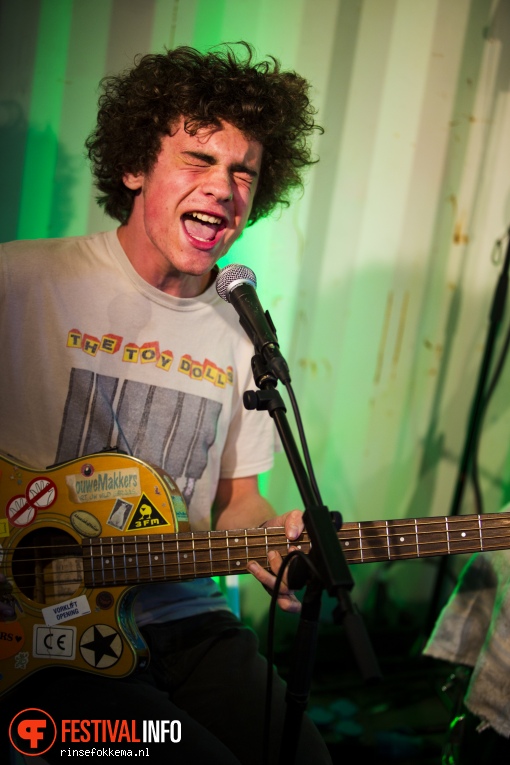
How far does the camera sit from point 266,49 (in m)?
2.46

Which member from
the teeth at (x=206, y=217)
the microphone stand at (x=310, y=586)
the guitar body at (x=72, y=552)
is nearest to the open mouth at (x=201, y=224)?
the teeth at (x=206, y=217)

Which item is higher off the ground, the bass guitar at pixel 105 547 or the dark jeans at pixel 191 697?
the bass guitar at pixel 105 547

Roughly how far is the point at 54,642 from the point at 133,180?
4.45 ft

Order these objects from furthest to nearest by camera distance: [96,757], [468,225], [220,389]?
[468,225] → [220,389] → [96,757]

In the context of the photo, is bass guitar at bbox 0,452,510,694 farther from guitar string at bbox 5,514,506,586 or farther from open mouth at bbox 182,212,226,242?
open mouth at bbox 182,212,226,242

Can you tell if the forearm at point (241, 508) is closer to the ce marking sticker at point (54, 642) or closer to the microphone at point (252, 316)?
the ce marking sticker at point (54, 642)

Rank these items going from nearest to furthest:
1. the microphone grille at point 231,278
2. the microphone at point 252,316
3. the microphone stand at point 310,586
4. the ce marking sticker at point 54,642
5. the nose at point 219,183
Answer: the microphone stand at point 310,586 < the microphone at point 252,316 < the microphone grille at point 231,278 < the ce marking sticker at point 54,642 < the nose at point 219,183

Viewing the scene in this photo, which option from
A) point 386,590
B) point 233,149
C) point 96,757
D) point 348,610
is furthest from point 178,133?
point 386,590

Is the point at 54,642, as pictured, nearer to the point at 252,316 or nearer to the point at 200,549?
the point at 200,549

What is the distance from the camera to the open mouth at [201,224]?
1.94 metres

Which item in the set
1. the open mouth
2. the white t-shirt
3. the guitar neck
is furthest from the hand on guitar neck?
the open mouth

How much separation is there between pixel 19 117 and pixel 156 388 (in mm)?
1069

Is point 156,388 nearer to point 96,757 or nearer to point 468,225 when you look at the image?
point 96,757

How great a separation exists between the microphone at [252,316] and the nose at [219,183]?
0.44 metres
